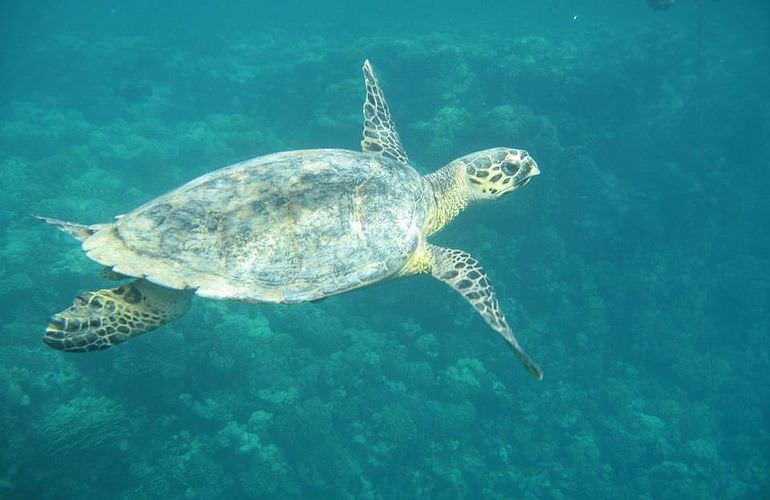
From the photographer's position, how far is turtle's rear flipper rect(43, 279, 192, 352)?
151 inches

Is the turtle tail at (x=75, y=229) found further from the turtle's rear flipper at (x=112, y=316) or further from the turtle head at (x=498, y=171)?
the turtle head at (x=498, y=171)

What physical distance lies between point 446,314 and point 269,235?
285 inches

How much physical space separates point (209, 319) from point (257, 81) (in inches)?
679

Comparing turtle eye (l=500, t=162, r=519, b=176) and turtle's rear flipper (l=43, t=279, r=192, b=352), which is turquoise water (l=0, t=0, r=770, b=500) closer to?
turtle's rear flipper (l=43, t=279, r=192, b=352)

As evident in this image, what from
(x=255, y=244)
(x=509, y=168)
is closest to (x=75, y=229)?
(x=255, y=244)

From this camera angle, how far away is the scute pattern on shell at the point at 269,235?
399 cm

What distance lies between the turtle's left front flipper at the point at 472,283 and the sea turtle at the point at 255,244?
0.02 m

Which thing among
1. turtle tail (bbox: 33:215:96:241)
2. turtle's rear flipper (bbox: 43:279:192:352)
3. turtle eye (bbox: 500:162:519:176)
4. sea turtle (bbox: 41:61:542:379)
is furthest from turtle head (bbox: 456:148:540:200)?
turtle tail (bbox: 33:215:96:241)

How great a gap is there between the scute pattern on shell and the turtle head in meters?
1.99

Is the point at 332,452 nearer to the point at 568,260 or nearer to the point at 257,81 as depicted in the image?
the point at 568,260

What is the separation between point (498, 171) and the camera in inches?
238

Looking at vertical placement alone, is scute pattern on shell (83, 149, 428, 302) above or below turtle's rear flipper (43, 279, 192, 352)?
above

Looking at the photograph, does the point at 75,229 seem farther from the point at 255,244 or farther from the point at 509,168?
the point at 509,168

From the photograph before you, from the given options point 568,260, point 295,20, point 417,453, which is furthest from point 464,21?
point 417,453
